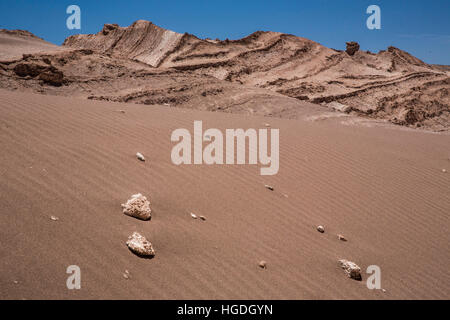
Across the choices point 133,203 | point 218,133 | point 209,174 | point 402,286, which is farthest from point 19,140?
point 402,286

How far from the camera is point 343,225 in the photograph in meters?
3.56

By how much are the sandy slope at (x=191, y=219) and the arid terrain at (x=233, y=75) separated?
Answer: 23.9ft

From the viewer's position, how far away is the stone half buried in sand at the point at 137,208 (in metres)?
2.76

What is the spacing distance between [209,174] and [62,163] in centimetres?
161

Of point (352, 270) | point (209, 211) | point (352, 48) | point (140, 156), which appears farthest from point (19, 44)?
point (352, 48)

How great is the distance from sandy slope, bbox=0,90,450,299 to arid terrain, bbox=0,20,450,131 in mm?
7280

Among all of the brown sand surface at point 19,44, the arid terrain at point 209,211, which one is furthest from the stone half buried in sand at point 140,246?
the brown sand surface at point 19,44

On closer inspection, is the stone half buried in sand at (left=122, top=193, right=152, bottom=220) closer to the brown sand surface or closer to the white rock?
the white rock

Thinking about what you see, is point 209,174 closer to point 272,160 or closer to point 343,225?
point 272,160

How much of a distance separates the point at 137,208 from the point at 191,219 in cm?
52

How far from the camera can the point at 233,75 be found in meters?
18.2

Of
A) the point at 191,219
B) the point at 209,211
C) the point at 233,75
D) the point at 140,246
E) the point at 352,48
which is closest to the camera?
the point at 140,246

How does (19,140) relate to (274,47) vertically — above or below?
below

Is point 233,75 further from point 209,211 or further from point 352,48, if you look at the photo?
point 209,211
